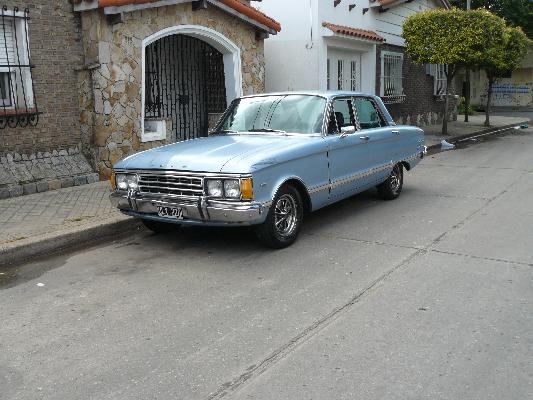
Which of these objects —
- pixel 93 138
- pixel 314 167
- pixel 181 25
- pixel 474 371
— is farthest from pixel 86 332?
pixel 181 25

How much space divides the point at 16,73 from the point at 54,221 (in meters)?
3.02

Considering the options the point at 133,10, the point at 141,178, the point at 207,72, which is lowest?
the point at 141,178

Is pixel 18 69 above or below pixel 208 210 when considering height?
above

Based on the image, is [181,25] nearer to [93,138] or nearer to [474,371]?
[93,138]

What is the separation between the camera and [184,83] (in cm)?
1276

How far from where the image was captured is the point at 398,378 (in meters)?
3.34

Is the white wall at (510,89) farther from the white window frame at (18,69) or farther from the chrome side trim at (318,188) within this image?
the chrome side trim at (318,188)

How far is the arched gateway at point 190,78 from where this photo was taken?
11789 mm

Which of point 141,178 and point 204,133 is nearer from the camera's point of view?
point 141,178

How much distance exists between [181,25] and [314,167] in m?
5.60

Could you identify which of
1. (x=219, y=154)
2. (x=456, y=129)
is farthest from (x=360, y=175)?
(x=456, y=129)

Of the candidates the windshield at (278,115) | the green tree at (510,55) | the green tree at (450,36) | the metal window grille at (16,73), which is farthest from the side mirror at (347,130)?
the green tree at (510,55)

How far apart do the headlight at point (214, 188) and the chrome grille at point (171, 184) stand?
0.27 feet

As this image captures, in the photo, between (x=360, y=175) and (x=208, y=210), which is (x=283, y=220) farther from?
(x=360, y=175)
